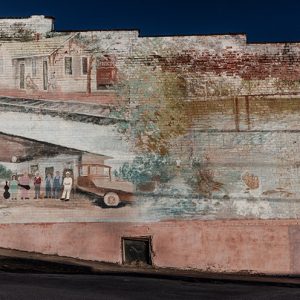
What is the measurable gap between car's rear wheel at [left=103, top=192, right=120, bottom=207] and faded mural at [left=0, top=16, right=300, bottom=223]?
3 cm

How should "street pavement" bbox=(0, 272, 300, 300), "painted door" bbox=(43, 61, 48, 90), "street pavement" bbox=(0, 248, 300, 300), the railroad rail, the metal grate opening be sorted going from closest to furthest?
"street pavement" bbox=(0, 272, 300, 300) < "street pavement" bbox=(0, 248, 300, 300) < the metal grate opening < the railroad rail < "painted door" bbox=(43, 61, 48, 90)

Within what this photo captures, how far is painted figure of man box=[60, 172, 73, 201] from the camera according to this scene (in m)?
15.3

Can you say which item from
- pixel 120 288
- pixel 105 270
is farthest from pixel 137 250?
pixel 120 288

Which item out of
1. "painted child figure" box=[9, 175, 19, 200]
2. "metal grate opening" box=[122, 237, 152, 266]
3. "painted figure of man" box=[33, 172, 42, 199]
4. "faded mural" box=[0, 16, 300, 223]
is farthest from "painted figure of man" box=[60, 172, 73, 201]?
"metal grate opening" box=[122, 237, 152, 266]

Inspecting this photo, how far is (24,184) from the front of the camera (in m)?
15.3

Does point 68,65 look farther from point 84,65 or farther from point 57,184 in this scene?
point 57,184

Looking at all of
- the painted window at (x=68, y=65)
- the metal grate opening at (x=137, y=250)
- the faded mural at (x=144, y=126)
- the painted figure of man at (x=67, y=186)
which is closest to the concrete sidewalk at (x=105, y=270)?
the metal grate opening at (x=137, y=250)

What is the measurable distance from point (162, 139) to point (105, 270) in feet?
12.0

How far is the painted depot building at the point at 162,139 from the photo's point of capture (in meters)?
15.1

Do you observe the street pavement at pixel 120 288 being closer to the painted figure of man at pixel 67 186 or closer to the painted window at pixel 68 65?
the painted figure of man at pixel 67 186

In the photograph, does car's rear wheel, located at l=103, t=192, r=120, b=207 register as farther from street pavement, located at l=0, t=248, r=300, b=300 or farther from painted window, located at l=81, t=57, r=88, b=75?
painted window, located at l=81, t=57, r=88, b=75

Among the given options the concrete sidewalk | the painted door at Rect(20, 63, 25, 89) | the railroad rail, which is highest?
the painted door at Rect(20, 63, 25, 89)

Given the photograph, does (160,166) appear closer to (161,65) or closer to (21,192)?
(161,65)

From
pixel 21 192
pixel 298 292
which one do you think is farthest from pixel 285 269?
pixel 21 192
